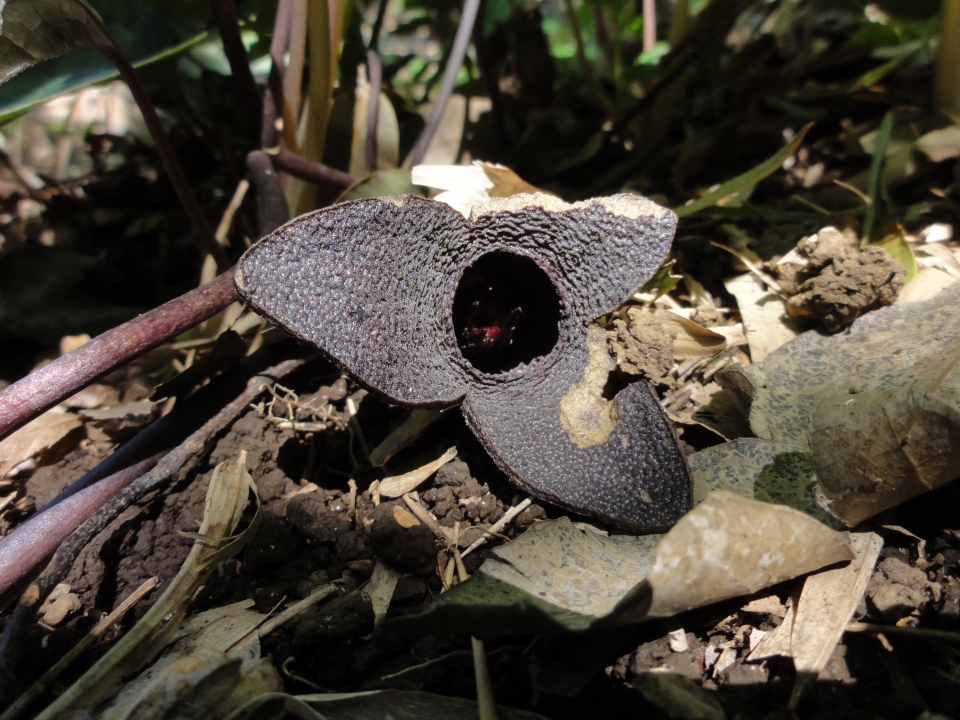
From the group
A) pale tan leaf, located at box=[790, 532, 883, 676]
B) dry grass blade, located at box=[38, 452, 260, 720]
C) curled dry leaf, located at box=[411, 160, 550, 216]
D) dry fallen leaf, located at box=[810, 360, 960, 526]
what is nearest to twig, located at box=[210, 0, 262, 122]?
curled dry leaf, located at box=[411, 160, 550, 216]

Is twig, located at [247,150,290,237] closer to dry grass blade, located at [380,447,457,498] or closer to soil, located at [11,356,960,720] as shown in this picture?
soil, located at [11,356,960,720]

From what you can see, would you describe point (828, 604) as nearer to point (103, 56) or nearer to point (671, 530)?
point (671, 530)

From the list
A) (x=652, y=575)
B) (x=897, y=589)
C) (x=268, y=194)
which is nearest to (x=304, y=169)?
(x=268, y=194)

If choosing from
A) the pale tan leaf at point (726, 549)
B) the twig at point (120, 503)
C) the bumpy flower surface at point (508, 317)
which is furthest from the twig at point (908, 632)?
the twig at point (120, 503)

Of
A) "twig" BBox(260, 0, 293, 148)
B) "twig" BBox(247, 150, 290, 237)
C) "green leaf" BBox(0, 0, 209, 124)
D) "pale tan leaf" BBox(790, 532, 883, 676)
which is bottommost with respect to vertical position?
"pale tan leaf" BBox(790, 532, 883, 676)

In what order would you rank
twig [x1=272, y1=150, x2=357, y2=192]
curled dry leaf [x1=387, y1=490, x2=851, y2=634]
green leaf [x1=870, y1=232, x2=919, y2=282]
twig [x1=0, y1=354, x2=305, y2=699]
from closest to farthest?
curled dry leaf [x1=387, y1=490, x2=851, y2=634], twig [x1=0, y1=354, x2=305, y2=699], green leaf [x1=870, y1=232, x2=919, y2=282], twig [x1=272, y1=150, x2=357, y2=192]

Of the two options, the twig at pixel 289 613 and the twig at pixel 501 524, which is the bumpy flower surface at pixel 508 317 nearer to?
the twig at pixel 501 524
